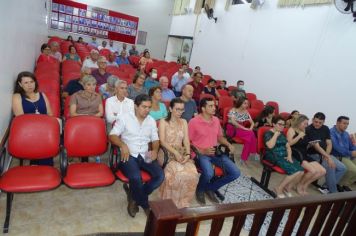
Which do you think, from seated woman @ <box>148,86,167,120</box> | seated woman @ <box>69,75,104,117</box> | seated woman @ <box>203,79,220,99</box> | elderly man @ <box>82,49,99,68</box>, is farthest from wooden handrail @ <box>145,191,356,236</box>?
elderly man @ <box>82,49,99,68</box>

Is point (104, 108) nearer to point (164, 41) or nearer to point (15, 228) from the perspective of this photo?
point (15, 228)

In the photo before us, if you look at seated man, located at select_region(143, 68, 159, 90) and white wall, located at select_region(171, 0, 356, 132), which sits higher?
white wall, located at select_region(171, 0, 356, 132)

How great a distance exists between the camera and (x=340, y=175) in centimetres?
377

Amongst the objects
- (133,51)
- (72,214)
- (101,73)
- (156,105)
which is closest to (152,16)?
(133,51)

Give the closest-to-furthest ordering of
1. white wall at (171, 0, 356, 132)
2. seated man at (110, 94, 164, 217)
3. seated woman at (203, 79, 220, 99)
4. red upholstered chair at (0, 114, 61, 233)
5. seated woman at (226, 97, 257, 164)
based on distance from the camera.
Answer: red upholstered chair at (0, 114, 61, 233)
seated man at (110, 94, 164, 217)
seated woman at (226, 97, 257, 164)
white wall at (171, 0, 356, 132)
seated woman at (203, 79, 220, 99)

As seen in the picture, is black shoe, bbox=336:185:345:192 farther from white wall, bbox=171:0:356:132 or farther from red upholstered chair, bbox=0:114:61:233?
red upholstered chair, bbox=0:114:61:233

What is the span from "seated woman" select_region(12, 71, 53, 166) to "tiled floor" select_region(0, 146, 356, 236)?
0.36 meters

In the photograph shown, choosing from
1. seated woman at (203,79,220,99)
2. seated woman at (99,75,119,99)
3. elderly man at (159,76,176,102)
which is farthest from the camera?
seated woman at (203,79,220,99)

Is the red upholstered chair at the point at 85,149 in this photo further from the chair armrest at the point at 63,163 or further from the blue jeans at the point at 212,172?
the blue jeans at the point at 212,172

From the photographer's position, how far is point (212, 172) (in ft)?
9.37

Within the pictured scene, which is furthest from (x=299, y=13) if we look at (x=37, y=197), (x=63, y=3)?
(x=63, y=3)

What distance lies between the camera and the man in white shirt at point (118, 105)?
328 cm

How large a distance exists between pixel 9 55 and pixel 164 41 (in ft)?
36.8

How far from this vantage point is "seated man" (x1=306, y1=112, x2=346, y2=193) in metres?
3.70
